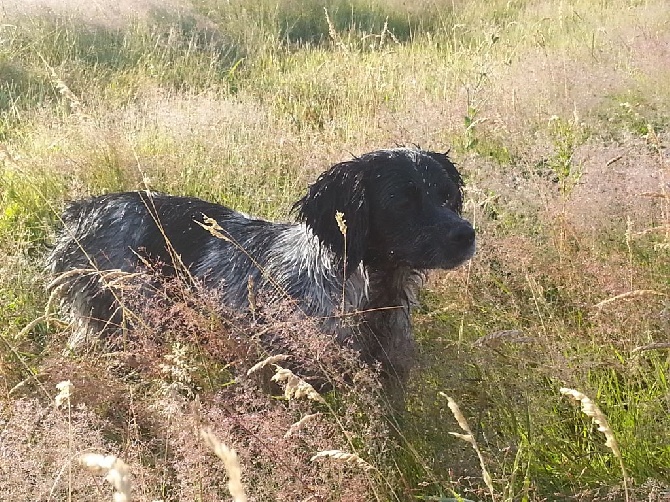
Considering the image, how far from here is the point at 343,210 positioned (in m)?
2.99

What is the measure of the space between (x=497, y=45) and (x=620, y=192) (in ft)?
15.9

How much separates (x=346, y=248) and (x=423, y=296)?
83 centimetres

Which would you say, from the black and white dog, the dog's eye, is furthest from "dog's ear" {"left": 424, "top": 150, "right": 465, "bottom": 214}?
the dog's eye

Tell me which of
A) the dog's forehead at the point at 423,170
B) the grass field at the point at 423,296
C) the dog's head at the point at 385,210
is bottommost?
the grass field at the point at 423,296

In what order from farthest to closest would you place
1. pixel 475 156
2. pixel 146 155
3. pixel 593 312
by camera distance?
pixel 146 155
pixel 475 156
pixel 593 312

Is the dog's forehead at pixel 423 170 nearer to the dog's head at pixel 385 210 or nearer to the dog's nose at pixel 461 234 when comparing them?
the dog's head at pixel 385 210

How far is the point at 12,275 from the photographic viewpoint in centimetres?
372

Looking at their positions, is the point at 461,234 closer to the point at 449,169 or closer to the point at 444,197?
the point at 444,197

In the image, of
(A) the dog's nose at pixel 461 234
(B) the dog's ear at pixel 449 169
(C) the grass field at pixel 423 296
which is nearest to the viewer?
(C) the grass field at pixel 423 296

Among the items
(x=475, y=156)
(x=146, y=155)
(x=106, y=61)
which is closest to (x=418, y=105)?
(x=475, y=156)

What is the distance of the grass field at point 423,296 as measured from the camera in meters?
2.14

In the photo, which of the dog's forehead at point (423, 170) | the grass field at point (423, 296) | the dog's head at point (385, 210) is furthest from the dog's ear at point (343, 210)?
the grass field at point (423, 296)

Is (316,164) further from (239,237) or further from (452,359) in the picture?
(452,359)

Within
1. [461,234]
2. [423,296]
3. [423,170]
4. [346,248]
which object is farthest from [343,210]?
[423,296]
